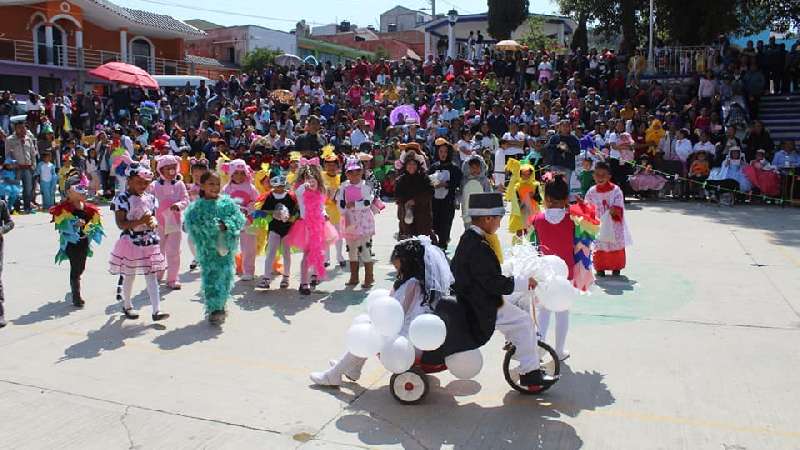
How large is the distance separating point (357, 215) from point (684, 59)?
18.7m

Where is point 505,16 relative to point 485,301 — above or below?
above

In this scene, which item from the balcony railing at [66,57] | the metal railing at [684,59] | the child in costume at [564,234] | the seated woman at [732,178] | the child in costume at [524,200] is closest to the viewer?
the child in costume at [564,234]

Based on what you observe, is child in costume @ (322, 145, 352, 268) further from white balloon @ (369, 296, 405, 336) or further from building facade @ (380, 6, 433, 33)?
building facade @ (380, 6, 433, 33)

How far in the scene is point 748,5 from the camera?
26.6 meters

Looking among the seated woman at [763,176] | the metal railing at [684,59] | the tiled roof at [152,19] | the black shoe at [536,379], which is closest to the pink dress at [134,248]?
the black shoe at [536,379]

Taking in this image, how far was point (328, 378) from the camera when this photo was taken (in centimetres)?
542

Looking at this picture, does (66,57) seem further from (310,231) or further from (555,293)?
(555,293)

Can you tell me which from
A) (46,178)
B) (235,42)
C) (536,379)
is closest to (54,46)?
(235,42)

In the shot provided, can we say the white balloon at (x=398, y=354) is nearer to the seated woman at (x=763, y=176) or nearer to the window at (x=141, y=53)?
the seated woman at (x=763, y=176)

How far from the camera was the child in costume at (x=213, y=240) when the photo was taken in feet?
23.3

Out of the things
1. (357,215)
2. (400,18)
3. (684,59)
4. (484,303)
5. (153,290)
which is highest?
(400,18)

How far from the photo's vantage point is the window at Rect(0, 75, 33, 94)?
3456 centimetres

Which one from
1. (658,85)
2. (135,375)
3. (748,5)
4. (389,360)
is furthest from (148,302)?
(748,5)

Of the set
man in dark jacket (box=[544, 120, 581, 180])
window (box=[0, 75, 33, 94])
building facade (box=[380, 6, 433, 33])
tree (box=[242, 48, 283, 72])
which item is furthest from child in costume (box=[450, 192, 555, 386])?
building facade (box=[380, 6, 433, 33])
